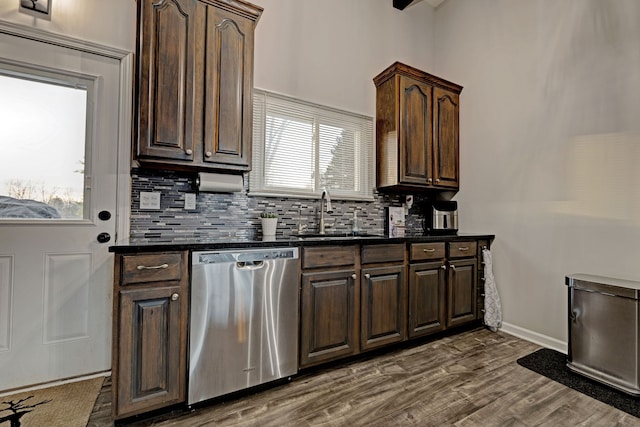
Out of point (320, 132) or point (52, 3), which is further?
point (320, 132)

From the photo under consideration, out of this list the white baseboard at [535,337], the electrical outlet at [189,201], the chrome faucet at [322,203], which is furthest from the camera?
the chrome faucet at [322,203]

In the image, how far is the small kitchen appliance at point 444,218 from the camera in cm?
326

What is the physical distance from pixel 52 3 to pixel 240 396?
2.81 meters

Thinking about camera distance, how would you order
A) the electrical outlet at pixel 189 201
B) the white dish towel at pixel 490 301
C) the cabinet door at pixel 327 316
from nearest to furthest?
the cabinet door at pixel 327 316 → the electrical outlet at pixel 189 201 → the white dish towel at pixel 490 301

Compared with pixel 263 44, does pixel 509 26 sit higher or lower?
higher

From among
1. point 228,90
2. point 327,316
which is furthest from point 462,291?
point 228,90

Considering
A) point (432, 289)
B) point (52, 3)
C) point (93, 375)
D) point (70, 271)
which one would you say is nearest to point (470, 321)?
point (432, 289)

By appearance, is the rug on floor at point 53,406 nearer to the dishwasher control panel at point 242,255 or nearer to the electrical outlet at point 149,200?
the dishwasher control panel at point 242,255

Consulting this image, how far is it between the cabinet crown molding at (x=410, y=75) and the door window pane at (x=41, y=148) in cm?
258

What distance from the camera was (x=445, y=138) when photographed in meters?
3.33

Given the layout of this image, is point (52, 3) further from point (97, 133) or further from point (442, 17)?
point (442, 17)

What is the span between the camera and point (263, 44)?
2.66m

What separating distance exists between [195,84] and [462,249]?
2.64m

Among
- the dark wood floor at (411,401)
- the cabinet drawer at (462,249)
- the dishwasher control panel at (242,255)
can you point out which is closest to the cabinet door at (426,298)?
the cabinet drawer at (462,249)
